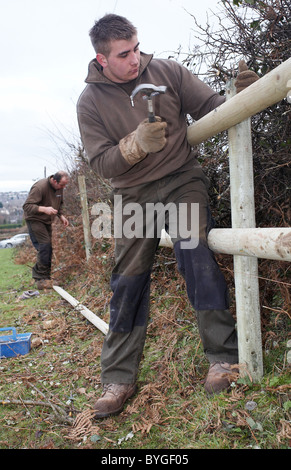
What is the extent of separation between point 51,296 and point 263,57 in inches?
191

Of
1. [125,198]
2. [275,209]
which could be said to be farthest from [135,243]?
[275,209]

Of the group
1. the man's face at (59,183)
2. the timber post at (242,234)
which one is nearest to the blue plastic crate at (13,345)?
the timber post at (242,234)

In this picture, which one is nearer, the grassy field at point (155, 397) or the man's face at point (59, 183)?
the grassy field at point (155, 397)

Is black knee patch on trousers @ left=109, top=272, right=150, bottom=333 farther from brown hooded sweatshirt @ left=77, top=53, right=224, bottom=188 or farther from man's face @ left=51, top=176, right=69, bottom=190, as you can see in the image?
man's face @ left=51, top=176, right=69, bottom=190

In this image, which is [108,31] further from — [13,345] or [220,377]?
[13,345]

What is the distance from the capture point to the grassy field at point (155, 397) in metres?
1.92

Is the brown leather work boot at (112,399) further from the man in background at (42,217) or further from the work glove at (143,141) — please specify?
the man in background at (42,217)

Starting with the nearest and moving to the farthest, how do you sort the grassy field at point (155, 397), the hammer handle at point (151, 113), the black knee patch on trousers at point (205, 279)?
the grassy field at point (155, 397)
the hammer handle at point (151, 113)
the black knee patch on trousers at point (205, 279)

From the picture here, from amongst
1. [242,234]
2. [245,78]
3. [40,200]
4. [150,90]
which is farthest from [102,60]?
[40,200]

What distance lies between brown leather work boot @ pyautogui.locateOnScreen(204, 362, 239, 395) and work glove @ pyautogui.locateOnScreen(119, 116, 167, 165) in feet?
4.15

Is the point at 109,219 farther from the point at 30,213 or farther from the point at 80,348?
the point at 80,348

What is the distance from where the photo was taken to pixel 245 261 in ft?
6.81

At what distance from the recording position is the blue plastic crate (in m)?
3.68

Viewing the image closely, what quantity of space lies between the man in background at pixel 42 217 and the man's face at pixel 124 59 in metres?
4.62
